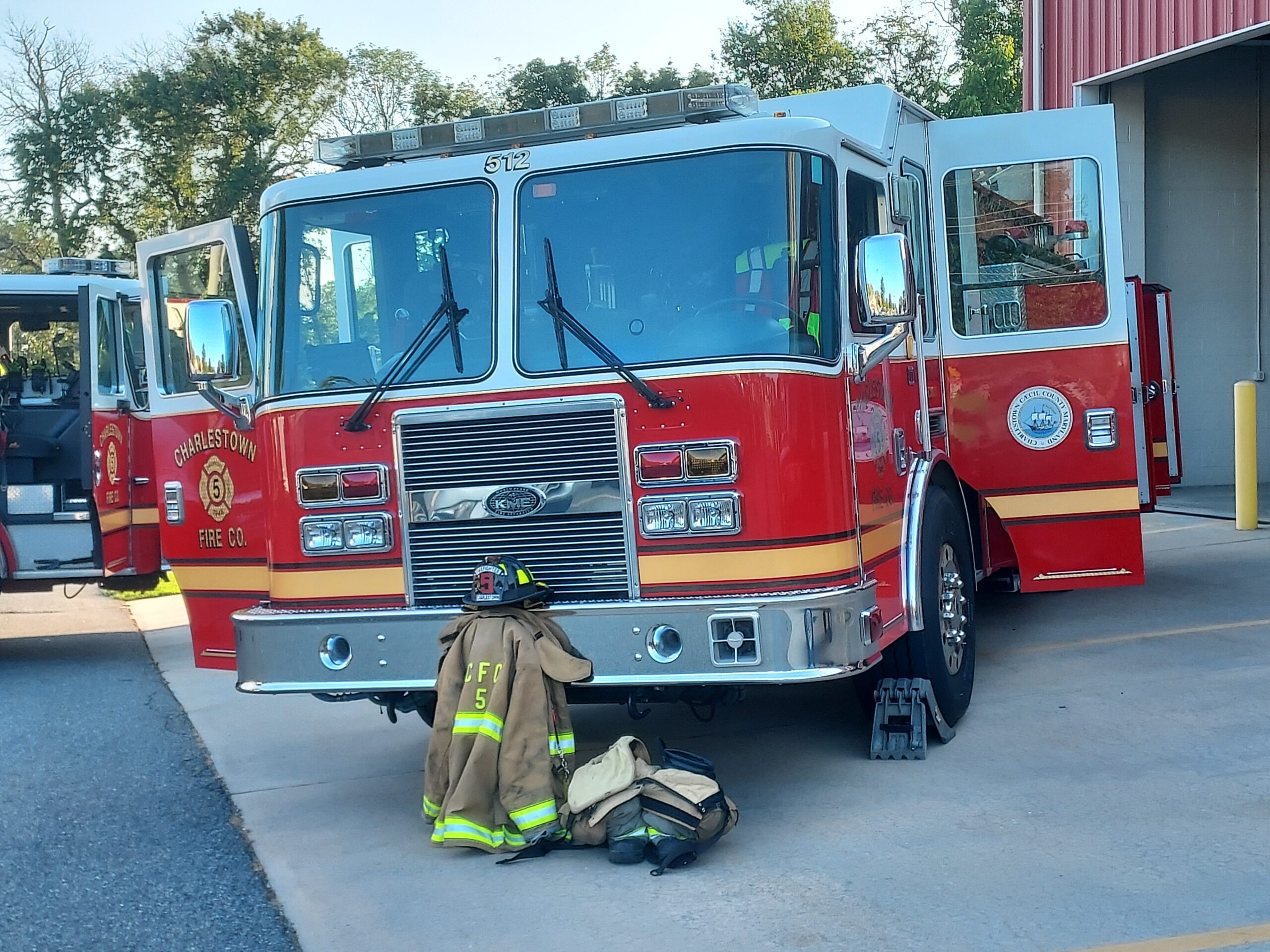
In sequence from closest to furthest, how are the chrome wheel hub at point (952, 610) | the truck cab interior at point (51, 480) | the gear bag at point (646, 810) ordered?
the gear bag at point (646, 810) < the chrome wheel hub at point (952, 610) < the truck cab interior at point (51, 480)

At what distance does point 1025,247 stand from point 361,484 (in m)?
3.74

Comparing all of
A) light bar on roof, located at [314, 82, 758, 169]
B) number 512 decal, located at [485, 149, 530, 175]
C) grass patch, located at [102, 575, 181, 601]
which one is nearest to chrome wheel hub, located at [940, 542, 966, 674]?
light bar on roof, located at [314, 82, 758, 169]

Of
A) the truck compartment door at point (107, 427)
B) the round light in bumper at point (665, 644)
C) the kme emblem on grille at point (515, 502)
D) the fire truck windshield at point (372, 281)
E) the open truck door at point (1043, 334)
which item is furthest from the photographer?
the truck compartment door at point (107, 427)

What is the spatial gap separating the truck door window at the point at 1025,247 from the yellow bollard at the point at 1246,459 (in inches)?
216

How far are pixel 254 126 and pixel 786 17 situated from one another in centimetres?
1338

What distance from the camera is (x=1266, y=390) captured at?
15.9 m

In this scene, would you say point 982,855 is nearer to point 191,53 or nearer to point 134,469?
point 134,469

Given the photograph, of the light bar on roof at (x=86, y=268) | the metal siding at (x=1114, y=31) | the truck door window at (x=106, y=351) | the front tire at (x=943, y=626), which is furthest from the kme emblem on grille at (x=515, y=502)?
the metal siding at (x=1114, y=31)

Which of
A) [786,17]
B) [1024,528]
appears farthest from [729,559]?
[786,17]

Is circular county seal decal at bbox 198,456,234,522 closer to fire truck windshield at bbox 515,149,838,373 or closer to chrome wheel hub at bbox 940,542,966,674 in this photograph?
fire truck windshield at bbox 515,149,838,373

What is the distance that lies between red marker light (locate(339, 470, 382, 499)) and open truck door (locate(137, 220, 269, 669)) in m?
1.00

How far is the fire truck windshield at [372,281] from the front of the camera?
5.32 meters

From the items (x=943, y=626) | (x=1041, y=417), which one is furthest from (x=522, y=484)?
(x=1041, y=417)

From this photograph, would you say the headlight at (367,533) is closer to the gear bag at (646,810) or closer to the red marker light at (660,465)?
the red marker light at (660,465)
